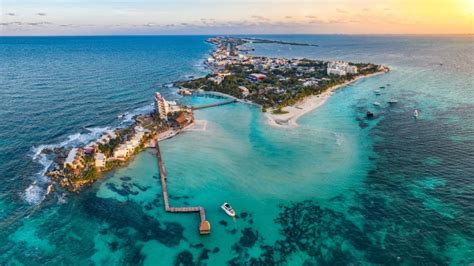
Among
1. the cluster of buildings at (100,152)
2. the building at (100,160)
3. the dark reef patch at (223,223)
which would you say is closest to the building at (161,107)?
the cluster of buildings at (100,152)

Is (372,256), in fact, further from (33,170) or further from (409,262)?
(33,170)

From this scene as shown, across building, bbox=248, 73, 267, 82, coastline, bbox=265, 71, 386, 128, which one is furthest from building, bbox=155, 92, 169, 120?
building, bbox=248, 73, 267, 82

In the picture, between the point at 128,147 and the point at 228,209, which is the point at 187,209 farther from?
the point at 128,147

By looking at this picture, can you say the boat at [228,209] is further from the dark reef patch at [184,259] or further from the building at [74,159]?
the building at [74,159]

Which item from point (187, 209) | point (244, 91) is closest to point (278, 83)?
point (244, 91)

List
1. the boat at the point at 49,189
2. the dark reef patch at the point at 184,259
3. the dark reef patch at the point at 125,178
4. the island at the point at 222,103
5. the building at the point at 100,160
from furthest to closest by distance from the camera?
the building at the point at 100,160 < the island at the point at 222,103 < the dark reef patch at the point at 125,178 < the boat at the point at 49,189 < the dark reef patch at the point at 184,259

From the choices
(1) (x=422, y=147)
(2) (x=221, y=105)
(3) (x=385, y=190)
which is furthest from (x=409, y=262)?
(2) (x=221, y=105)
